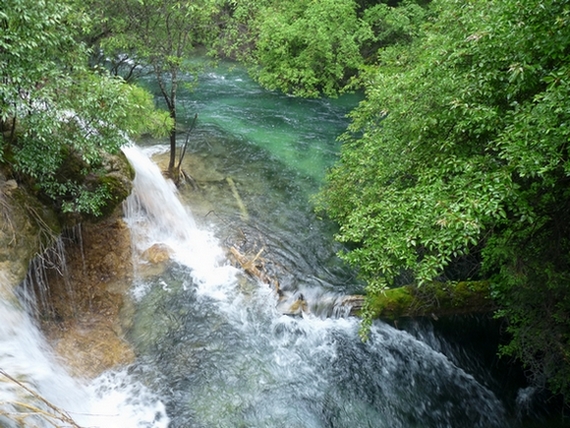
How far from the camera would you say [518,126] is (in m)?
5.17

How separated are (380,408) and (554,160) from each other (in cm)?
574

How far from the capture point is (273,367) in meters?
8.29

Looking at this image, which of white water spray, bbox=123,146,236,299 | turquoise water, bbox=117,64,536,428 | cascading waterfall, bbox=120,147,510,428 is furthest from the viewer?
white water spray, bbox=123,146,236,299

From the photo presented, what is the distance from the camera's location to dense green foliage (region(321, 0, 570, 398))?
496cm

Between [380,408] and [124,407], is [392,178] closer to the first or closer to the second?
[380,408]

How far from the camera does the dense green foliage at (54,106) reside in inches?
238

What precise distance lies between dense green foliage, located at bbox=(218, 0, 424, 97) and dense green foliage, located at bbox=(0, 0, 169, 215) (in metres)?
13.5

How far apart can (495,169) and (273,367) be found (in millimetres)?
5759

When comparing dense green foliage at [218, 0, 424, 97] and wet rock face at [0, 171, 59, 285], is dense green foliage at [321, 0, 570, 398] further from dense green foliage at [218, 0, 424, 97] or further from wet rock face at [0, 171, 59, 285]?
dense green foliage at [218, 0, 424, 97]

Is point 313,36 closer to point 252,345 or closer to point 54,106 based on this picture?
point 54,106

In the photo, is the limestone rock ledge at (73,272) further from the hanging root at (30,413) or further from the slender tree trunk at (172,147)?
the slender tree trunk at (172,147)

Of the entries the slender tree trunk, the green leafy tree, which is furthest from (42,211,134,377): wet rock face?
the green leafy tree

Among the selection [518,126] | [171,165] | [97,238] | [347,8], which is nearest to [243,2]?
[347,8]

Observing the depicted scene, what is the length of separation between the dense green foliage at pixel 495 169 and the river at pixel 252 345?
2080mm
